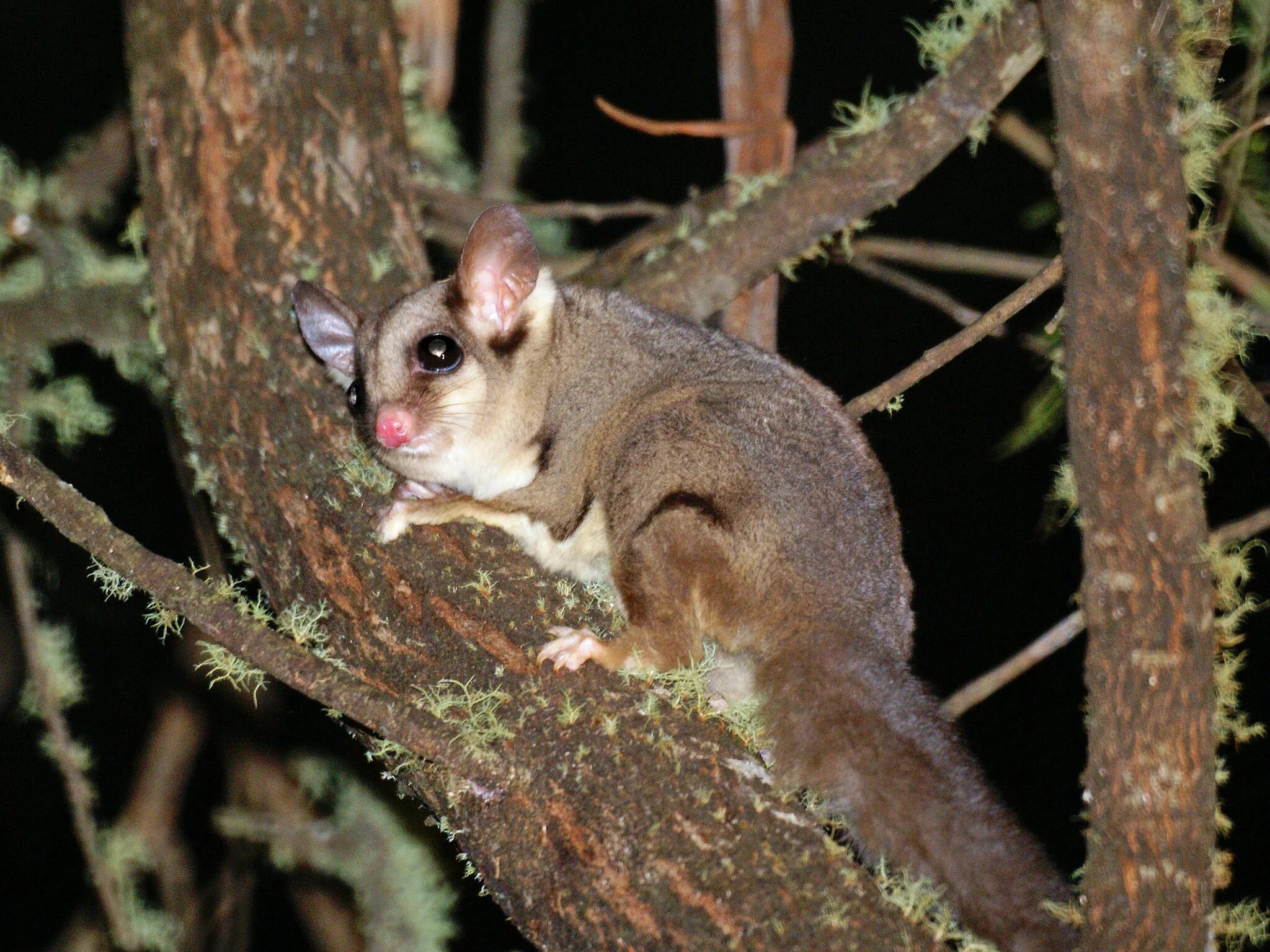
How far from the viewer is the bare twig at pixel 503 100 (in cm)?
553

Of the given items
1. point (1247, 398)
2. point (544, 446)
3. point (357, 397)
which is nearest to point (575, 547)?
point (544, 446)

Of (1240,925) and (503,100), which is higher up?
(503,100)

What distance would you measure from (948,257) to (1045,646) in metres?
1.80

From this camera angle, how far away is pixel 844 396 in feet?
21.2

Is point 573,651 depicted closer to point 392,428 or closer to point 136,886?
point 392,428

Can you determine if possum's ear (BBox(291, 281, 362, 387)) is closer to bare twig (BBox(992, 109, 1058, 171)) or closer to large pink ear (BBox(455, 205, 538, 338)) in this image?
large pink ear (BBox(455, 205, 538, 338))

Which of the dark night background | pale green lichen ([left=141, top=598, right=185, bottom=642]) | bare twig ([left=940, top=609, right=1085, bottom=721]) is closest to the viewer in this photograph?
pale green lichen ([left=141, top=598, right=185, bottom=642])

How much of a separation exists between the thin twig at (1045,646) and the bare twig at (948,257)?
1.33 meters

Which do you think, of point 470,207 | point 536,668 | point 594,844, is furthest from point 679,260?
point 594,844

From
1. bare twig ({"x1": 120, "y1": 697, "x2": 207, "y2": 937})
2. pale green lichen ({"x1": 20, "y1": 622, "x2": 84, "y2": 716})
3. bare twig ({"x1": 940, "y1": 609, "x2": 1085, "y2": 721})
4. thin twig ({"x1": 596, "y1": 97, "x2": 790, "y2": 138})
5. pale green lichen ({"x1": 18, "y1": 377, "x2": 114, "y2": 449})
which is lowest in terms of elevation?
bare twig ({"x1": 120, "y1": 697, "x2": 207, "y2": 937})

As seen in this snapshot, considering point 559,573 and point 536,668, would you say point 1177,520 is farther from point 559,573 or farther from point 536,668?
point 559,573

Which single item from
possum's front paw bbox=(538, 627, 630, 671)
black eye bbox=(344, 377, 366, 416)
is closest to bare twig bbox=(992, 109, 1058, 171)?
black eye bbox=(344, 377, 366, 416)

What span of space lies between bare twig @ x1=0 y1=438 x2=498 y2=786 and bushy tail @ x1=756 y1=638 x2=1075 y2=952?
760mm

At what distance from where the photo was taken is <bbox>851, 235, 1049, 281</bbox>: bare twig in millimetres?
4211
